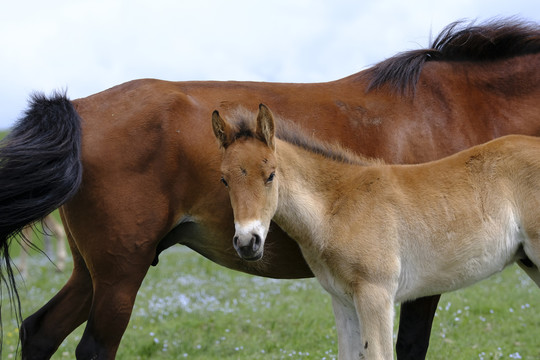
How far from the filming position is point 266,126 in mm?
4395

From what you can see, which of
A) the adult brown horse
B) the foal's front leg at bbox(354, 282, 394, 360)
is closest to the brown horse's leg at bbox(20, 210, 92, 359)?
the adult brown horse

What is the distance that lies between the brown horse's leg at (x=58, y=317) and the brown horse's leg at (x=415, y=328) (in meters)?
2.44

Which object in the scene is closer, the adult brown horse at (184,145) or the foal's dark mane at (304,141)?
the foal's dark mane at (304,141)

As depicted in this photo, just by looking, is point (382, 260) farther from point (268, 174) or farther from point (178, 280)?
point (178, 280)

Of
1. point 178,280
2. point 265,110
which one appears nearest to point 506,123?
point 265,110

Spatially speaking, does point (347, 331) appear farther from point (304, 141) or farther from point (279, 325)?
point (279, 325)

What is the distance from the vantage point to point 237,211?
421 centimetres

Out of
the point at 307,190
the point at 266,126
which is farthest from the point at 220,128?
the point at 307,190

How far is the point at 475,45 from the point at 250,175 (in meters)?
2.51

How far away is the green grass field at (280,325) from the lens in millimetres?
7266

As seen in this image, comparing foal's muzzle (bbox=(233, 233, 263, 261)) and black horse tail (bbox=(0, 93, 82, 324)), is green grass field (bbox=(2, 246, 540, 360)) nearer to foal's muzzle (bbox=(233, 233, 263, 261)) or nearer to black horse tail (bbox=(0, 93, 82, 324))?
black horse tail (bbox=(0, 93, 82, 324))

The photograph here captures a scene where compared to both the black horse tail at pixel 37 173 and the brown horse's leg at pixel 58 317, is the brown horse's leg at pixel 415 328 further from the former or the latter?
the black horse tail at pixel 37 173

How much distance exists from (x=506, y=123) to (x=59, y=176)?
3346mm

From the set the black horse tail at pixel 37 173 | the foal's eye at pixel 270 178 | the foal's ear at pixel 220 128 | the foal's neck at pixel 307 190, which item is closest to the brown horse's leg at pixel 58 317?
the black horse tail at pixel 37 173
